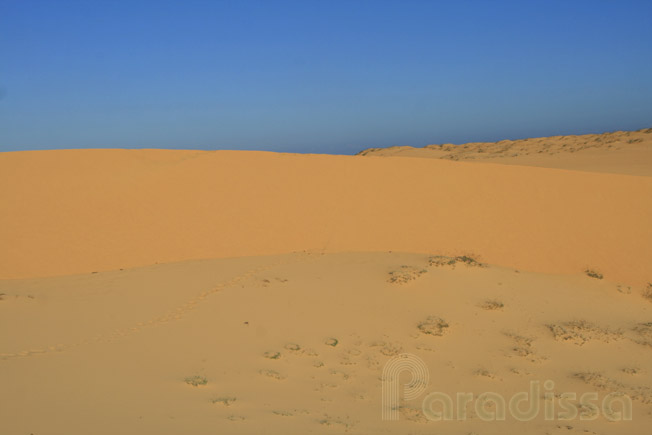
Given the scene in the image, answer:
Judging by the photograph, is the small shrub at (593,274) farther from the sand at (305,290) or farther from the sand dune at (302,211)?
the sand dune at (302,211)

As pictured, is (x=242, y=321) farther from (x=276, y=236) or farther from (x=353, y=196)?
(x=353, y=196)

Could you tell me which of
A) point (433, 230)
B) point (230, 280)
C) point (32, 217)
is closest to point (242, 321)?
point (230, 280)

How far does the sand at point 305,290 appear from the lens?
15.4 feet

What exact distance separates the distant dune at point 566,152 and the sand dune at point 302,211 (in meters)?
5.83

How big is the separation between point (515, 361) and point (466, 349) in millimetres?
598

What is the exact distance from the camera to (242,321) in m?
6.76

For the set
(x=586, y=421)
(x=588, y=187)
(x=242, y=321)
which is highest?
(x=588, y=187)

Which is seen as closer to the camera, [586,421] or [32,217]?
[586,421]

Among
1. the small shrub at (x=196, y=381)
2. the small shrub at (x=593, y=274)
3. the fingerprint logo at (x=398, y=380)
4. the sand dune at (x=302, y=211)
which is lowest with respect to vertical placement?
the small shrub at (x=593, y=274)

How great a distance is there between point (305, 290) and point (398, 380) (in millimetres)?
2756

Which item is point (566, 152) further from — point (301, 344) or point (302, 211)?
point (301, 344)

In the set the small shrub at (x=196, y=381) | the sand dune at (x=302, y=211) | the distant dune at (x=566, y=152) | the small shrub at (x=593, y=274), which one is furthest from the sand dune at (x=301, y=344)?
the distant dune at (x=566, y=152)

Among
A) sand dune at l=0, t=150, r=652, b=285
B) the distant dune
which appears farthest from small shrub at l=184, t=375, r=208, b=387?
the distant dune

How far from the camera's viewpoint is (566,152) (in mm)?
21109
